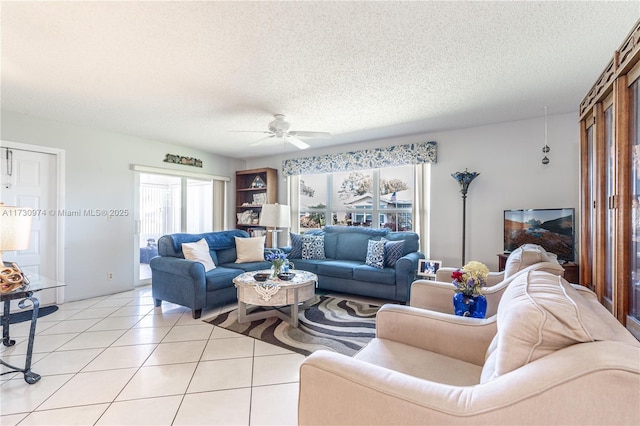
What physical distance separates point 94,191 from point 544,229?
591 cm

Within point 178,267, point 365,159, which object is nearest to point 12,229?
point 178,267

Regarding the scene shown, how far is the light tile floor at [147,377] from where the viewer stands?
169 centimetres

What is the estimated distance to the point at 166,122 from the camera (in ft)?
12.4

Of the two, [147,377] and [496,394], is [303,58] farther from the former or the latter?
[147,377]

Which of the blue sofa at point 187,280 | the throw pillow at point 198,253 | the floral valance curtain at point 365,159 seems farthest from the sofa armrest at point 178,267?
the floral valance curtain at point 365,159

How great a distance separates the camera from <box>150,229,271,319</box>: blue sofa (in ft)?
10.5

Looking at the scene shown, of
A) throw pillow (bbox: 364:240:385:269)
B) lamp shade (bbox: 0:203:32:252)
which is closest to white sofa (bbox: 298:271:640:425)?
lamp shade (bbox: 0:203:32:252)

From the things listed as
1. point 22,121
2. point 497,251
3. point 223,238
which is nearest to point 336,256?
point 223,238

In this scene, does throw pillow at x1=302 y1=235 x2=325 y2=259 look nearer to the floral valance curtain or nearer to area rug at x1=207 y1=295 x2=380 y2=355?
area rug at x1=207 y1=295 x2=380 y2=355

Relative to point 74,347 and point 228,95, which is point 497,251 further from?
point 74,347

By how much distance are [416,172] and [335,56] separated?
273 centimetres

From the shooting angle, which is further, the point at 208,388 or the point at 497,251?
the point at 497,251

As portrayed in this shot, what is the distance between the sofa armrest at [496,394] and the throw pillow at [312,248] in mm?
3531

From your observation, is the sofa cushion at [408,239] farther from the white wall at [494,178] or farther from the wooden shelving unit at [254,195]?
the wooden shelving unit at [254,195]
